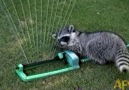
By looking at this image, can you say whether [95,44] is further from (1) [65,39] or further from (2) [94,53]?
(1) [65,39]

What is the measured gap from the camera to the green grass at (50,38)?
4.76 meters

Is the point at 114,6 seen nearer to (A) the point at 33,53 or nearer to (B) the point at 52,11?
(B) the point at 52,11

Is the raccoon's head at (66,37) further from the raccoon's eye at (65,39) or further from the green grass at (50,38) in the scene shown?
the green grass at (50,38)

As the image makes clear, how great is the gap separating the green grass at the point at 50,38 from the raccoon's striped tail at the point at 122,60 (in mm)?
298

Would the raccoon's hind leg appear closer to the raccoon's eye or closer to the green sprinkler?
the green sprinkler

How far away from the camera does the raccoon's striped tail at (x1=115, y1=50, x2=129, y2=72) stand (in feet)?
14.7

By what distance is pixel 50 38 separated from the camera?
18.8 ft

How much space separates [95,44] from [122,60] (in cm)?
66

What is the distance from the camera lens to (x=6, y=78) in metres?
4.78

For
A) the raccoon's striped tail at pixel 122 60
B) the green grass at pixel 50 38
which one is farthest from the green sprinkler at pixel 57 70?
the raccoon's striped tail at pixel 122 60

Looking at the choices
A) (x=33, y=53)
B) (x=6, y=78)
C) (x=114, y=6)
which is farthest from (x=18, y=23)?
(x=114, y=6)

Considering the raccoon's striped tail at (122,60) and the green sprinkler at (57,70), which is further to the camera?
the green sprinkler at (57,70)

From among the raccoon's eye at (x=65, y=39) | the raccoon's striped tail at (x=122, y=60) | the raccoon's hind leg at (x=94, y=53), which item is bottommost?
the raccoon's hind leg at (x=94, y=53)

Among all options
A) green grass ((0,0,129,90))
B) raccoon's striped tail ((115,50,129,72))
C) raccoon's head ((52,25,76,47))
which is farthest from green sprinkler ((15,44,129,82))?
raccoon's striped tail ((115,50,129,72))
